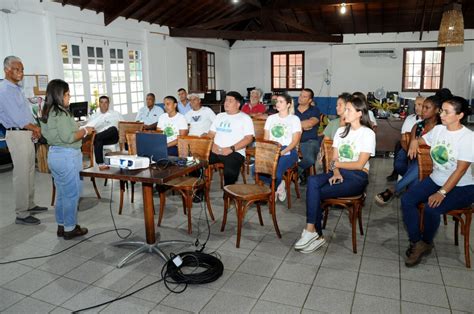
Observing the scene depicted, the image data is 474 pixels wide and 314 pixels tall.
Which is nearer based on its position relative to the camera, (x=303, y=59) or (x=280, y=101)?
(x=280, y=101)

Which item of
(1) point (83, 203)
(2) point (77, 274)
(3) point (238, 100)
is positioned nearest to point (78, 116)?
(1) point (83, 203)

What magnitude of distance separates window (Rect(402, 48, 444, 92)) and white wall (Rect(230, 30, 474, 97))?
0.49ft

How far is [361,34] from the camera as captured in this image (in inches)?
468

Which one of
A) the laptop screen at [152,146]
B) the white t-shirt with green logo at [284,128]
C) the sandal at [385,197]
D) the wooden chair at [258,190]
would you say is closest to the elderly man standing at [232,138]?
the white t-shirt with green logo at [284,128]

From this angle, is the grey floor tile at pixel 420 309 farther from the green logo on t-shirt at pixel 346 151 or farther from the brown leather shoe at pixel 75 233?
the brown leather shoe at pixel 75 233

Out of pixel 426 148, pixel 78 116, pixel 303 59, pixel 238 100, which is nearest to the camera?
pixel 426 148

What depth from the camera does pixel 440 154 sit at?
115 inches

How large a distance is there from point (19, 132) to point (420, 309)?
146 inches

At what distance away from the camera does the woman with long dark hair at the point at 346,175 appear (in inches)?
123

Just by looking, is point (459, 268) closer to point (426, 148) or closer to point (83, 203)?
point (426, 148)

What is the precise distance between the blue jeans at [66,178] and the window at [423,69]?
11.0 m

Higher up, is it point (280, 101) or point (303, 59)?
point (303, 59)

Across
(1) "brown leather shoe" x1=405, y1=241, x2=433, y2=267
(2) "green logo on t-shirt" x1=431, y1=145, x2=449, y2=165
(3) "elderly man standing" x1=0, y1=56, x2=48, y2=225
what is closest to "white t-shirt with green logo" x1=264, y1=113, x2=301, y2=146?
(2) "green logo on t-shirt" x1=431, y1=145, x2=449, y2=165

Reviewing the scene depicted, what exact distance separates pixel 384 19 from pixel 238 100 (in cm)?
812
